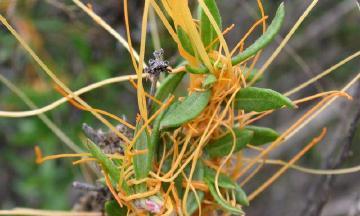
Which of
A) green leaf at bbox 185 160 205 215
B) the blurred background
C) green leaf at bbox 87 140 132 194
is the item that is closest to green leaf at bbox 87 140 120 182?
green leaf at bbox 87 140 132 194

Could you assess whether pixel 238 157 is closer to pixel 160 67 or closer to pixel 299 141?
pixel 160 67

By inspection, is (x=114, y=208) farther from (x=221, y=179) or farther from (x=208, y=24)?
(x=208, y=24)

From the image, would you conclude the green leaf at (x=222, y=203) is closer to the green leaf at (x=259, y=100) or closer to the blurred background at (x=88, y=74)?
the green leaf at (x=259, y=100)

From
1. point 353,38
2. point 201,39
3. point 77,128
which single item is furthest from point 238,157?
point 353,38

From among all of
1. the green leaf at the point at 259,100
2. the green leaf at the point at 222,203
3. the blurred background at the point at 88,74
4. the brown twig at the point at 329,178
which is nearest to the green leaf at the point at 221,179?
the green leaf at the point at 222,203

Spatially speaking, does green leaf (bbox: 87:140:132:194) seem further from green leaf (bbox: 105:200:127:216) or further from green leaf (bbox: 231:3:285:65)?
green leaf (bbox: 231:3:285:65)

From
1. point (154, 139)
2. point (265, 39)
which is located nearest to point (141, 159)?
point (154, 139)
